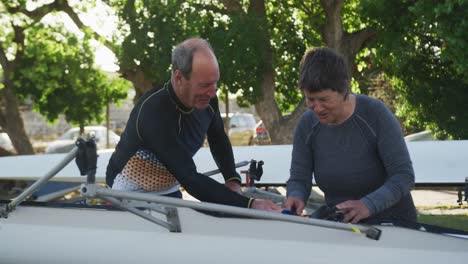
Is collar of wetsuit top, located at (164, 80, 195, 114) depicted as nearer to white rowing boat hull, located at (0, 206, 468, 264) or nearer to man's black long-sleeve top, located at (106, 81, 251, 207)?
man's black long-sleeve top, located at (106, 81, 251, 207)

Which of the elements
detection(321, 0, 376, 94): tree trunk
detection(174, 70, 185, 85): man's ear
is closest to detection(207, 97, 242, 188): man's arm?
detection(174, 70, 185, 85): man's ear

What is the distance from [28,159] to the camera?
9781mm

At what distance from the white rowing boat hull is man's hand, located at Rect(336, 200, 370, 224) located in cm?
8

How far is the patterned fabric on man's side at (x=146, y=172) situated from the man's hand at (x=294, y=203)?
737 mm

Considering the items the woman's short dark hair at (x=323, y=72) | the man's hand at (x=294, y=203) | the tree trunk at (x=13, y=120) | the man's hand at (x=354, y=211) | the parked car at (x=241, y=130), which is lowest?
the parked car at (x=241, y=130)

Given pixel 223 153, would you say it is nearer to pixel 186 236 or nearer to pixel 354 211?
pixel 186 236

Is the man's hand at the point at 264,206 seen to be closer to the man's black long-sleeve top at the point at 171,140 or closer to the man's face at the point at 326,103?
the man's black long-sleeve top at the point at 171,140

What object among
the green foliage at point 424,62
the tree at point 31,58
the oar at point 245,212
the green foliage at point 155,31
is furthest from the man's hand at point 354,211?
the tree at point 31,58

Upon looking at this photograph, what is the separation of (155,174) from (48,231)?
2.11 ft

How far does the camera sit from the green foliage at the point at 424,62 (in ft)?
37.3

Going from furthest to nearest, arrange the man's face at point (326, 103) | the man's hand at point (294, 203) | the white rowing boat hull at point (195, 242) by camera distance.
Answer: the man's hand at point (294, 203) → the man's face at point (326, 103) → the white rowing boat hull at point (195, 242)

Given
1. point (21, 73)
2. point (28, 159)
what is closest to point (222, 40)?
point (28, 159)

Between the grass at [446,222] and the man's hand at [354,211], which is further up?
the man's hand at [354,211]

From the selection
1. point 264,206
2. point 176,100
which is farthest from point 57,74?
point 264,206
